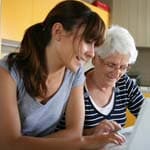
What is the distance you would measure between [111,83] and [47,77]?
1.17ft

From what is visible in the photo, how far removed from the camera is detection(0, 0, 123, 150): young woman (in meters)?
0.91

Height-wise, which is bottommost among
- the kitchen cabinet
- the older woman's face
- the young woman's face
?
the kitchen cabinet

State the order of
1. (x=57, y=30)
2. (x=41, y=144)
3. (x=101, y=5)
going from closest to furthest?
(x=41, y=144) → (x=57, y=30) → (x=101, y=5)

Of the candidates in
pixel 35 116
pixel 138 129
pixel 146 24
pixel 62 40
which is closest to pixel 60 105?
pixel 35 116

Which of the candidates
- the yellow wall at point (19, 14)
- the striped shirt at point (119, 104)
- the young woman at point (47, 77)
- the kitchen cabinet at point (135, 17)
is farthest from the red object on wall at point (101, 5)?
the young woman at point (47, 77)

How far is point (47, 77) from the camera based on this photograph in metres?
1.04

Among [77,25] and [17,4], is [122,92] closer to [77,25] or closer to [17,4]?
[77,25]

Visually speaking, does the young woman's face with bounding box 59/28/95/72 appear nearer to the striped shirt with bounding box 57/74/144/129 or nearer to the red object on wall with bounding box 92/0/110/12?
the striped shirt with bounding box 57/74/144/129

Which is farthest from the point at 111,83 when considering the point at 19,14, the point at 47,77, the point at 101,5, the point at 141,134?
the point at 101,5

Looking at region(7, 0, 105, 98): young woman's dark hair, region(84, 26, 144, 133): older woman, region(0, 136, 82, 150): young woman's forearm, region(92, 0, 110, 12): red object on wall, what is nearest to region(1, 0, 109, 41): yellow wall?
region(92, 0, 110, 12): red object on wall

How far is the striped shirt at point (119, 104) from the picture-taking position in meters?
1.24

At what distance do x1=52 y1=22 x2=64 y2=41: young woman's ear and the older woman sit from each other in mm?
332

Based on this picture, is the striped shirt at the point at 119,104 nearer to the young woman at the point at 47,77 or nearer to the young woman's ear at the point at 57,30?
the young woman at the point at 47,77

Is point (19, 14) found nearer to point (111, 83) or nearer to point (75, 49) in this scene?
point (111, 83)
